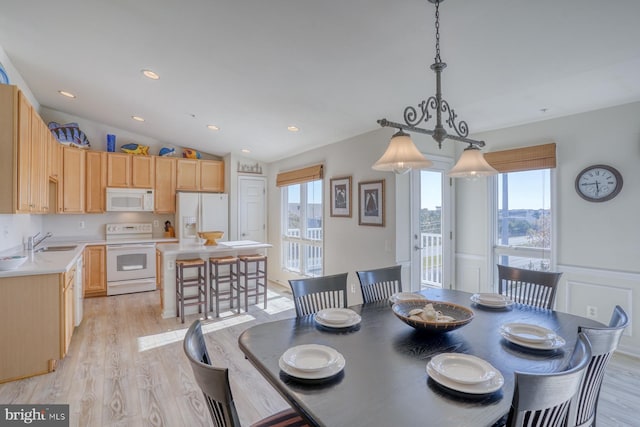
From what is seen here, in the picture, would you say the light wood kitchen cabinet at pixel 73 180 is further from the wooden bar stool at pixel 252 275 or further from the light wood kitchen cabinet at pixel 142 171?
the wooden bar stool at pixel 252 275

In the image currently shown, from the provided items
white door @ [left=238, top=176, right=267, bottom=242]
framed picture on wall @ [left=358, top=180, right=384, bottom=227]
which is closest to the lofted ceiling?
framed picture on wall @ [left=358, top=180, right=384, bottom=227]

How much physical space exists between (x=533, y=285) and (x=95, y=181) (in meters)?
6.20

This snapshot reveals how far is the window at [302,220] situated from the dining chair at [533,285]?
2.79 m

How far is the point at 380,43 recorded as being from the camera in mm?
2195

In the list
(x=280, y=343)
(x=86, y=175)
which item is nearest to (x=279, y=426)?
(x=280, y=343)

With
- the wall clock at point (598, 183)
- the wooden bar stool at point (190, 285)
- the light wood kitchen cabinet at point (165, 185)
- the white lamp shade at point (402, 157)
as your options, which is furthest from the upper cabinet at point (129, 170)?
the wall clock at point (598, 183)

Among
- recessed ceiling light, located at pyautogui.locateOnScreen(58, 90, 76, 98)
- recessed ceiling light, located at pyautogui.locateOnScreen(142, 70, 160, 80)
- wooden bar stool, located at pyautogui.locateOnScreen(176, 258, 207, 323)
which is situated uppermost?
recessed ceiling light, located at pyautogui.locateOnScreen(58, 90, 76, 98)

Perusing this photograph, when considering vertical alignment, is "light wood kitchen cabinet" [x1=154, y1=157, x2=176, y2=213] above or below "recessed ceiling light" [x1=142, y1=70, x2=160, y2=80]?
below

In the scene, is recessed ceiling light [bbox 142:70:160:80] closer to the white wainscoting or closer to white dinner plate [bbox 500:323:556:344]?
white dinner plate [bbox 500:323:556:344]

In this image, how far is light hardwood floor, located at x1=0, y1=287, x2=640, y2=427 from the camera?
212cm

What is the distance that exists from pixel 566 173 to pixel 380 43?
2.47 metres

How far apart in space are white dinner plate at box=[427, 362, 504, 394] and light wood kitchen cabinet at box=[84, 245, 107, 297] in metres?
5.53

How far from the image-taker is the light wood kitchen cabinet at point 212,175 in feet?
20.1

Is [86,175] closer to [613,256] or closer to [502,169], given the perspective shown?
[502,169]
